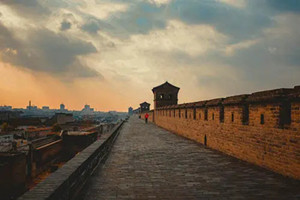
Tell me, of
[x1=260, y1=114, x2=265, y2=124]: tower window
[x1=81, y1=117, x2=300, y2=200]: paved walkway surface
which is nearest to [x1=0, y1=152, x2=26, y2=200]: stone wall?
[x1=81, y1=117, x2=300, y2=200]: paved walkway surface

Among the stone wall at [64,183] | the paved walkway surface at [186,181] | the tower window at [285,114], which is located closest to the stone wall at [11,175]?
the paved walkway surface at [186,181]

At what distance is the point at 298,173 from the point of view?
4887mm

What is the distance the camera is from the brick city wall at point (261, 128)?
5.14 m

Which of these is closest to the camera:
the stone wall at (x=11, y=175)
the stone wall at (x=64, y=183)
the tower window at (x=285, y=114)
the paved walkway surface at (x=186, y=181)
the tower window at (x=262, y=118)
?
the stone wall at (x=64, y=183)

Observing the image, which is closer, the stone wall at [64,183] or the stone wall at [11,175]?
the stone wall at [64,183]

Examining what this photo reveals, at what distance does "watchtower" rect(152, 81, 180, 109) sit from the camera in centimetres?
3953

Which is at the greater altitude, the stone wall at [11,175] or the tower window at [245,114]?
the tower window at [245,114]

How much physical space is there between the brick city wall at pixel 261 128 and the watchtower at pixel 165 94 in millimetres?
28867

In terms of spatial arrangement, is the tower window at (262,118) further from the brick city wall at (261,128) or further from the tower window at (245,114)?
the tower window at (245,114)

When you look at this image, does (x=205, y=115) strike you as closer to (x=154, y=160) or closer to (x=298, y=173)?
(x=154, y=160)

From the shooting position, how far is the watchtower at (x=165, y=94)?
1556 inches

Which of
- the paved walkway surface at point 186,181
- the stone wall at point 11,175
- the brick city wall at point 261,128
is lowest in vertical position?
the stone wall at point 11,175

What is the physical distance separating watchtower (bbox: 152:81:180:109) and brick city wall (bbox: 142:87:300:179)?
28.9 meters

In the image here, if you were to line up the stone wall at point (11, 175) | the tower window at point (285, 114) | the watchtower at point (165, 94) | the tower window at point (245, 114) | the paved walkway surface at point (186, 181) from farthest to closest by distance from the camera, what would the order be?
the watchtower at point (165, 94) → the stone wall at point (11, 175) → the tower window at point (245, 114) → the tower window at point (285, 114) → the paved walkway surface at point (186, 181)
